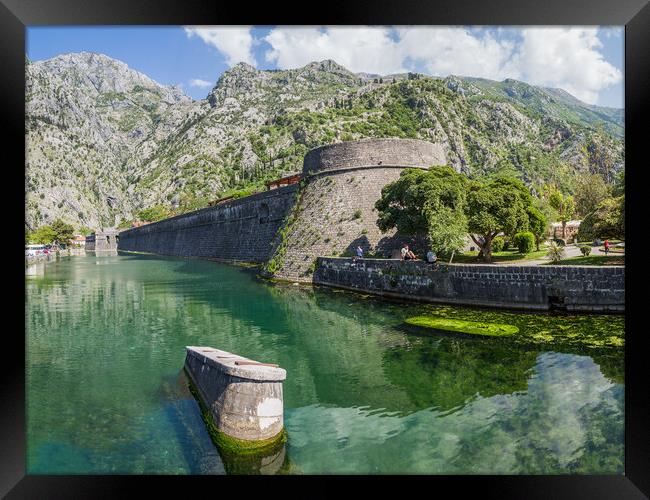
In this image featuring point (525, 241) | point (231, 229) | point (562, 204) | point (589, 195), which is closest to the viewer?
point (525, 241)

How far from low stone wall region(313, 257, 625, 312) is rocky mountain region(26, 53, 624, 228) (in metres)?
58.1

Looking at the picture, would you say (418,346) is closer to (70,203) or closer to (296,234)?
(296,234)

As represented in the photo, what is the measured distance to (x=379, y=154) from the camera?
89.9 ft

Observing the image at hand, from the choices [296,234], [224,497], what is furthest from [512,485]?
[296,234]

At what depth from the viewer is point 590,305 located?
547 inches

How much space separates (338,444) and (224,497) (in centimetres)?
233

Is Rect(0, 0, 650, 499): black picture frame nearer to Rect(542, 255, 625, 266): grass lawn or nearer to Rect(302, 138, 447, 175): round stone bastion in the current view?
Rect(542, 255, 625, 266): grass lawn

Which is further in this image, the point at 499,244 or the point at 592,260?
the point at 499,244

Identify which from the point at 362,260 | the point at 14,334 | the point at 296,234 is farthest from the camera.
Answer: the point at 296,234

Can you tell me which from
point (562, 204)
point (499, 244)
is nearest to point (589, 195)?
point (562, 204)

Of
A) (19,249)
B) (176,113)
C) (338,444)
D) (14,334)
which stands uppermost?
(176,113)
